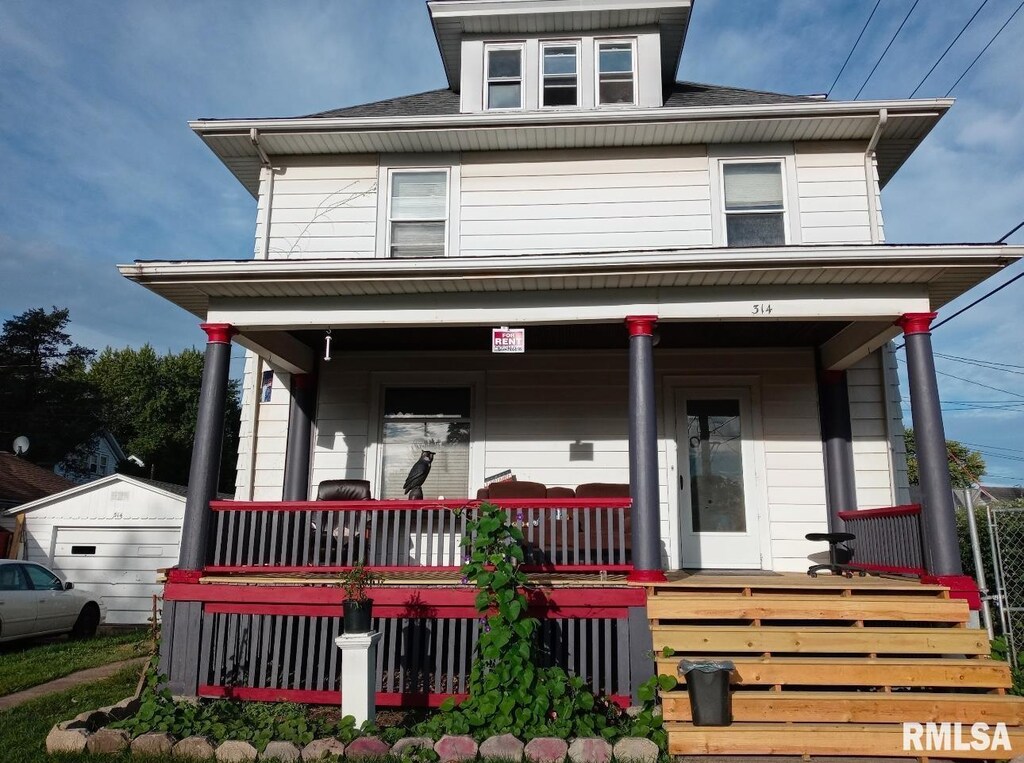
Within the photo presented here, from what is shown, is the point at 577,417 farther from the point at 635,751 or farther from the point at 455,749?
the point at 455,749

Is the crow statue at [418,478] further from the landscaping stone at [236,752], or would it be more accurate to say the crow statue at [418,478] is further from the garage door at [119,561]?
the garage door at [119,561]

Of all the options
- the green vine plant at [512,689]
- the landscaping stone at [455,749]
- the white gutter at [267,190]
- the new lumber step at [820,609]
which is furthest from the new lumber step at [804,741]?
the white gutter at [267,190]

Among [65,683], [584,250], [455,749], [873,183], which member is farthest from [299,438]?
[873,183]

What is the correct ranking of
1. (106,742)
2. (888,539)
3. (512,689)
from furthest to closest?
(888,539) → (512,689) → (106,742)

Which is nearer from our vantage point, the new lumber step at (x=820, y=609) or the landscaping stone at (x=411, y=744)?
the landscaping stone at (x=411, y=744)

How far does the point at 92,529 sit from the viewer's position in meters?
12.2

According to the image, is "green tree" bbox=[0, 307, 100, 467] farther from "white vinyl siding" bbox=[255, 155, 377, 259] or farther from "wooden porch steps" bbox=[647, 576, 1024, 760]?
"wooden porch steps" bbox=[647, 576, 1024, 760]

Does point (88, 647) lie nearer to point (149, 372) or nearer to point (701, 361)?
point (701, 361)

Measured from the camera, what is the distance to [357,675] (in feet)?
15.8

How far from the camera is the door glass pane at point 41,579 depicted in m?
9.69

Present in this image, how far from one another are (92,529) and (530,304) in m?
10.2

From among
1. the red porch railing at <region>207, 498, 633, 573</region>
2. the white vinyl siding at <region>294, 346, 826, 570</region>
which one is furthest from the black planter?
the white vinyl siding at <region>294, 346, 826, 570</region>

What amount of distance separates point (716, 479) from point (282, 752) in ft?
18.1

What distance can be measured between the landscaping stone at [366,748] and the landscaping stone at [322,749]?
0.06 m
